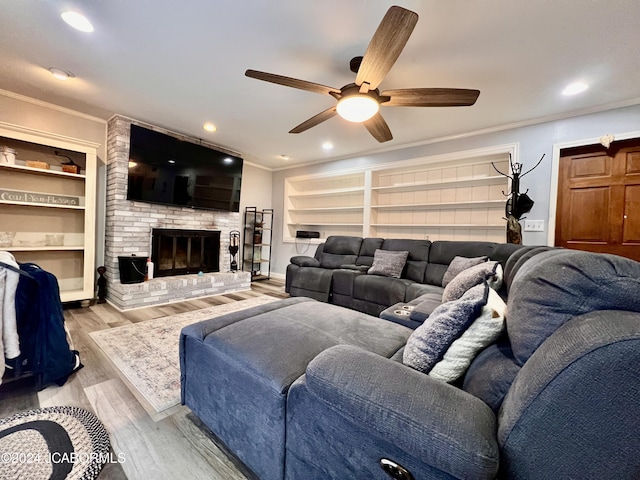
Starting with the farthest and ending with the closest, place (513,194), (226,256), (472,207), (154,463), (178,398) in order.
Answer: (226,256)
(472,207)
(513,194)
(178,398)
(154,463)

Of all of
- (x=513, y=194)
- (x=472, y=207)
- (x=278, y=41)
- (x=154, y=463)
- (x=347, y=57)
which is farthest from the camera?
A: (x=472, y=207)

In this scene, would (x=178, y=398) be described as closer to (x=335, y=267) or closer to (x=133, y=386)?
(x=133, y=386)

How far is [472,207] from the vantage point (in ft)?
12.4

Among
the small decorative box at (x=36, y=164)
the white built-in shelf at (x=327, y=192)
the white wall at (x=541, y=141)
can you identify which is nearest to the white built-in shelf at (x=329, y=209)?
the white built-in shelf at (x=327, y=192)

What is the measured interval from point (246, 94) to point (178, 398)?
275 cm

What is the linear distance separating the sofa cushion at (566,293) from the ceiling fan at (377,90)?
1346mm

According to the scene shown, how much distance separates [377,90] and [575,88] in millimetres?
2043

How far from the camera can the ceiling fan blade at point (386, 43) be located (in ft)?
4.24

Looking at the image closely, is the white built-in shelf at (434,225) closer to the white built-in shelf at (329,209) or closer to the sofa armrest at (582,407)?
the white built-in shelf at (329,209)

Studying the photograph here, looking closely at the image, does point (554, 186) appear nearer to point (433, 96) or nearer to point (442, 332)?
point (433, 96)

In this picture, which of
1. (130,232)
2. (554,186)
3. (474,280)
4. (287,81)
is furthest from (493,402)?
(130,232)

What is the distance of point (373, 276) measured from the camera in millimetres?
3326

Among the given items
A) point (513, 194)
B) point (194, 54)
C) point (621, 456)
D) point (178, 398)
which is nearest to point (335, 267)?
point (513, 194)

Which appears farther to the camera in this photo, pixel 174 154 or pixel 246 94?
pixel 174 154
